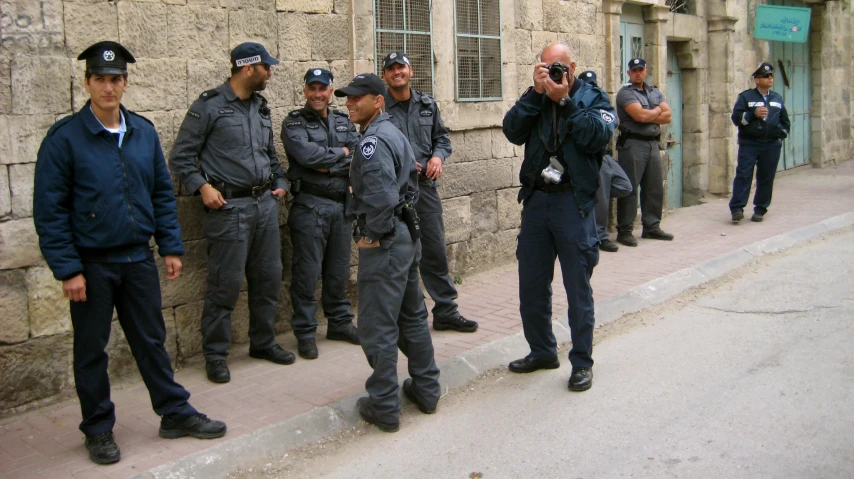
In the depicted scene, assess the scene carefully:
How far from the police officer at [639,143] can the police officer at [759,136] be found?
1.47 metres

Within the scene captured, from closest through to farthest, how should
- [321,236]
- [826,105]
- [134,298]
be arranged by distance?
[134,298] → [321,236] → [826,105]

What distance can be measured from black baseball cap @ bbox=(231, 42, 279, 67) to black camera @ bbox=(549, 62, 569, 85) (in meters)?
1.79

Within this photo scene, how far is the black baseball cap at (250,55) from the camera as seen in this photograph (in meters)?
5.47

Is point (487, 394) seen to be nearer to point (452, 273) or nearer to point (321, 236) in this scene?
point (321, 236)

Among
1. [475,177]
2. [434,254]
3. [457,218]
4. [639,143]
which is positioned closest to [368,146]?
[434,254]

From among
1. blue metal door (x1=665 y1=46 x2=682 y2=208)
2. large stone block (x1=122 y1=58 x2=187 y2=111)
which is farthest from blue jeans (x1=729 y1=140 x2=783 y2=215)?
large stone block (x1=122 y1=58 x2=187 y2=111)

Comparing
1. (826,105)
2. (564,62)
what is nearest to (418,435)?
(564,62)

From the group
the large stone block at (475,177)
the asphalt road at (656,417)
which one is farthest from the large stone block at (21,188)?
the large stone block at (475,177)

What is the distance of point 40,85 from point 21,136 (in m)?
0.33

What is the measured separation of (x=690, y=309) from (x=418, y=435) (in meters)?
3.33

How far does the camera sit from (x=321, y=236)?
606cm

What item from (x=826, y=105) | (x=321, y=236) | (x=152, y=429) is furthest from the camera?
(x=826, y=105)

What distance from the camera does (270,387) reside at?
5.37m

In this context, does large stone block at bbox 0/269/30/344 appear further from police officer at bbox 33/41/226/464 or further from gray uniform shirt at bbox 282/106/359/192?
gray uniform shirt at bbox 282/106/359/192
